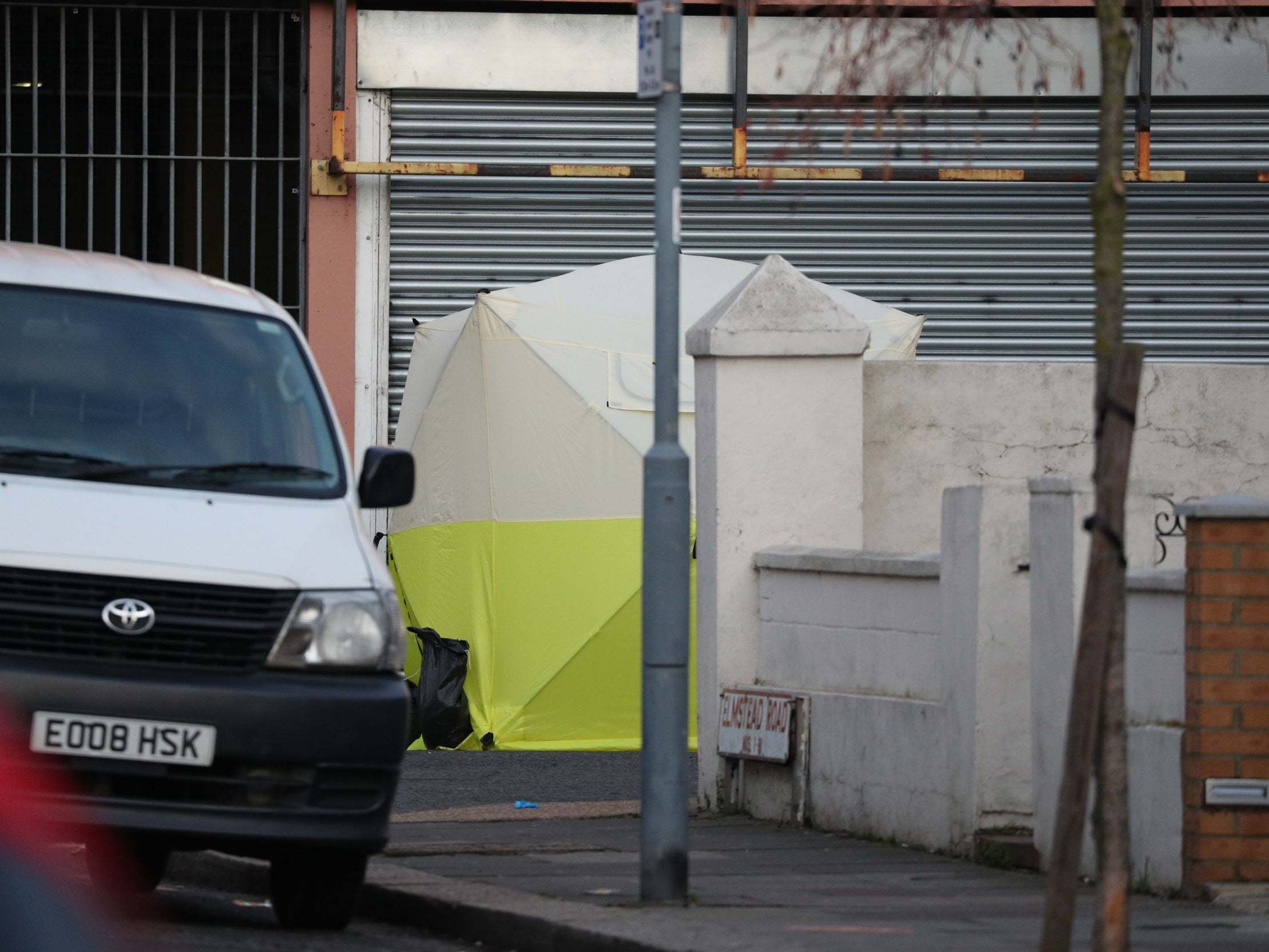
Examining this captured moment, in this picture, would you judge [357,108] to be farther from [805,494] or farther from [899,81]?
[899,81]

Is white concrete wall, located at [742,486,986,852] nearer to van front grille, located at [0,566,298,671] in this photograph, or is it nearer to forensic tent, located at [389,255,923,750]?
van front grille, located at [0,566,298,671]

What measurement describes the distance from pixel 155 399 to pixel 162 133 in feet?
33.7

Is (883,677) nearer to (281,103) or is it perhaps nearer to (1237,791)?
(1237,791)

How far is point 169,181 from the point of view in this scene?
57.0 ft

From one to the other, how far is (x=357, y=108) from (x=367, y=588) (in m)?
10.7

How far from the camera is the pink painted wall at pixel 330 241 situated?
17156mm

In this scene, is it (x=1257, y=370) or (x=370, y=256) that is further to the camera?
(x=370, y=256)

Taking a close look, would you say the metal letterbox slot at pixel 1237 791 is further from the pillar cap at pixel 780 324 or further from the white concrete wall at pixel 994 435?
the pillar cap at pixel 780 324

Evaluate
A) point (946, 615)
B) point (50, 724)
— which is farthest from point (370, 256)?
point (50, 724)

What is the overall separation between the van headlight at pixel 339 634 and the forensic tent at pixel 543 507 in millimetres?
7153

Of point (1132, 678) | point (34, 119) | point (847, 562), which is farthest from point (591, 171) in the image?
point (1132, 678)

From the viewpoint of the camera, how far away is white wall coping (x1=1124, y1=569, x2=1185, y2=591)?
7.76 metres

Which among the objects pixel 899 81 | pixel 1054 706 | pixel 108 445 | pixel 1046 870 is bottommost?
pixel 1046 870

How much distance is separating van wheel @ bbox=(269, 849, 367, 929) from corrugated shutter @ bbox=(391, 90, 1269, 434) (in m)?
9.98
